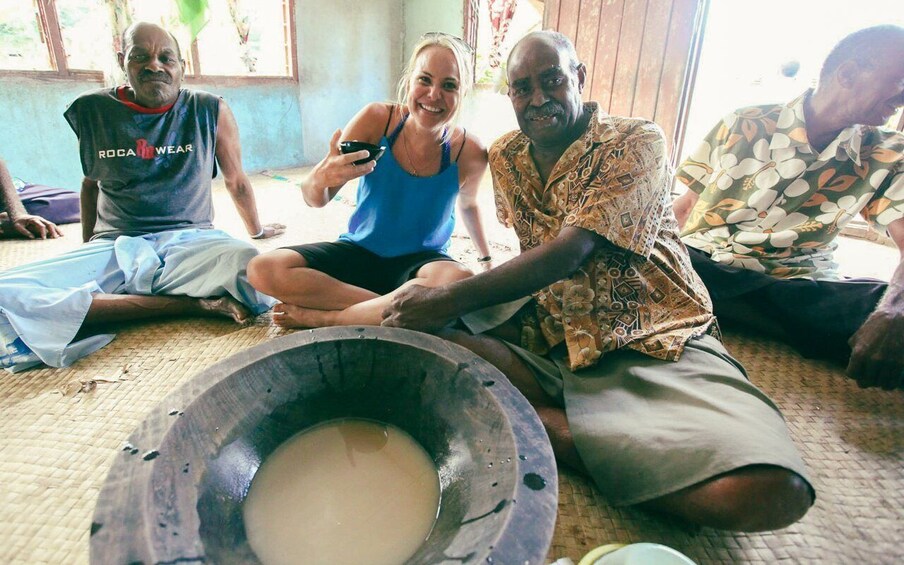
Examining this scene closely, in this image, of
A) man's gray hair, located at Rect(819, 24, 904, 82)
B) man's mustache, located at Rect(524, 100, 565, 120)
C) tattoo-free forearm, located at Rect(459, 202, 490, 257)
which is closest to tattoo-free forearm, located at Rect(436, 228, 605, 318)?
man's mustache, located at Rect(524, 100, 565, 120)

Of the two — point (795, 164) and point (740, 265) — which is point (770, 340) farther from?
point (795, 164)

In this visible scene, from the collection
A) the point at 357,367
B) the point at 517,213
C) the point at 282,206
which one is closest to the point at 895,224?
the point at 517,213

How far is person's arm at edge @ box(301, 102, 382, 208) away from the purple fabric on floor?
81.4 inches

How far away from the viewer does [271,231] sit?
2641 mm

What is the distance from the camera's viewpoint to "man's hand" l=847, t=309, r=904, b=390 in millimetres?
A: 1157

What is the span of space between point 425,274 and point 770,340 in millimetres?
1342

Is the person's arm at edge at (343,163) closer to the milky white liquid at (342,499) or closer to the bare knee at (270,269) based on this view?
the bare knee at (270,269)

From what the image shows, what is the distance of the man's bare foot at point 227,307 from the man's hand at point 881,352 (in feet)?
6.16

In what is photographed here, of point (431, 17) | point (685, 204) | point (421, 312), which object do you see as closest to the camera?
point (421, 312)

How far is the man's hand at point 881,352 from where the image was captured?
1.16 m

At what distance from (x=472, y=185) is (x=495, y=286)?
2.58 feet

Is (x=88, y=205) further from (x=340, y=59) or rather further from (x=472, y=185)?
(x=340, y=59)

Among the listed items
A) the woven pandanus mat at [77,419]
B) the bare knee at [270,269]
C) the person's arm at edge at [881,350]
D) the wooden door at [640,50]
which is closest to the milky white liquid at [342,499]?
the woven pandanus mat at [77,419]

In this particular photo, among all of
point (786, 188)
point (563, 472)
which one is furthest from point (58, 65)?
point (786, 188)
